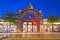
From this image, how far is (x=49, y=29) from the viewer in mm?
54625

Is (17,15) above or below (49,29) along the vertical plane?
above

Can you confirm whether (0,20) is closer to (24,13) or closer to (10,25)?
(10,25)

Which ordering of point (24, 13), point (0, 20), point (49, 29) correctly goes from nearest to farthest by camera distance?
point (24, 13) < point (49, 29) < point (0, 20)

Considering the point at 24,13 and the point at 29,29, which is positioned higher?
the point at 24,13

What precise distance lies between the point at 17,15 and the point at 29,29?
617cm

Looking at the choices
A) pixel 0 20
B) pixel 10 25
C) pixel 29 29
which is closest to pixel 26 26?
pixel 29 29

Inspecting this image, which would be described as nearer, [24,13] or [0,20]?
[24,13]

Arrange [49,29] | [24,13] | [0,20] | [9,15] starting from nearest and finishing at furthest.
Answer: [24,13], [9,15], [49,29], [0,20]

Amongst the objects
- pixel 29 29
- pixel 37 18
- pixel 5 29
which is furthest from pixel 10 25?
pixel 37 18

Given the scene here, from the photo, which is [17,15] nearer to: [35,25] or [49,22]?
[35,25]

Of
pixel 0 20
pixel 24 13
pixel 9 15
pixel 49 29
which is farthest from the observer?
pixel 0 20

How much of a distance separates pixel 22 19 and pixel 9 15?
187 inches

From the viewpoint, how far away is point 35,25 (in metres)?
50.9

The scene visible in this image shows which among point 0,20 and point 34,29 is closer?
point 34,29
